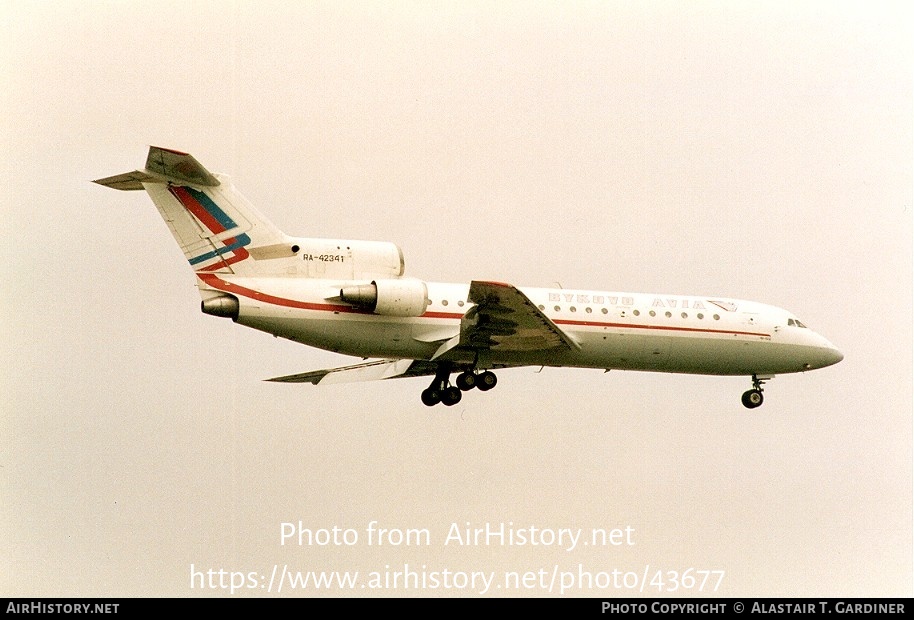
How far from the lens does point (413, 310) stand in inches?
1165

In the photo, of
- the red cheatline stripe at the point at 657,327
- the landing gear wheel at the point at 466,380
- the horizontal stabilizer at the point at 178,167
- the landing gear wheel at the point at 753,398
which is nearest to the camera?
the horizontal stabilizer at the point at 178,167

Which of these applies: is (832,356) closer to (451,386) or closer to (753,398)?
(753,398)

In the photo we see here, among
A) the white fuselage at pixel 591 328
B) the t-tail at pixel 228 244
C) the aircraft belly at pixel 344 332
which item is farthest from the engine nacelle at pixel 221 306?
the aircraft belly at pixel 344 332

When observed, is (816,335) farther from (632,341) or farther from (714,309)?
(632,341)

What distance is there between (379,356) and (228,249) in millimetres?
4590

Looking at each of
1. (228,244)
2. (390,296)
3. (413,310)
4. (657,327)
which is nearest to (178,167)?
(228,244)

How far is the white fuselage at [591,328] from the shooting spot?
29016 millimetres

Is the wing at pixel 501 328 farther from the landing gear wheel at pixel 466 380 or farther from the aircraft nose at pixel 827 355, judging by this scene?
the aircraft nose at pixel 827 355

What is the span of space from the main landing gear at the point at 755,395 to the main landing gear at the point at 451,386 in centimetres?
733

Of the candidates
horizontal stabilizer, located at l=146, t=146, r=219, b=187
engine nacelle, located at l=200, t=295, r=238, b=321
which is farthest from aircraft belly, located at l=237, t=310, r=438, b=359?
horizontal stabilizer, located at l=146, t=146, r=219, b=187
